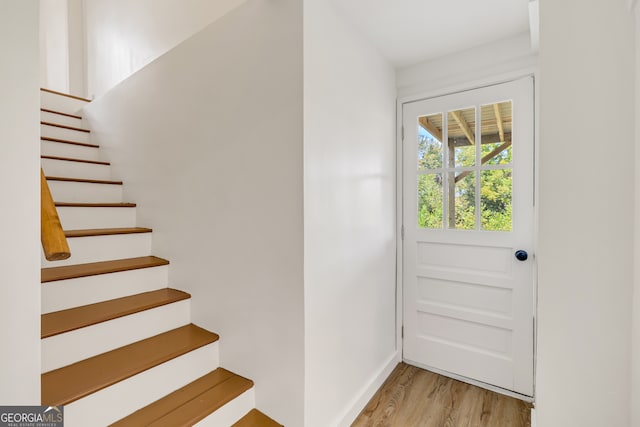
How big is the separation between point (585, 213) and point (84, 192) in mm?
3004

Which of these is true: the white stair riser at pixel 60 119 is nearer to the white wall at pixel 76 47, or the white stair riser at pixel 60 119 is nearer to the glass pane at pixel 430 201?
the white wall at pixel 76 47

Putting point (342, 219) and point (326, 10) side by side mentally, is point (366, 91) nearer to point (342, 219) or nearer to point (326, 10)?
point (326, 10)

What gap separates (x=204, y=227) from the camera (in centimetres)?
178

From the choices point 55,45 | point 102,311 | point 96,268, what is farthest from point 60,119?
point 102,311

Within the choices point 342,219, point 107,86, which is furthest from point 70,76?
point 342,219

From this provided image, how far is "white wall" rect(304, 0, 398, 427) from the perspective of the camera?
1.43 m

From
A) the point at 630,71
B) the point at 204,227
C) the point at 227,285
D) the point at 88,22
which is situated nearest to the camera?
the point at 630,71

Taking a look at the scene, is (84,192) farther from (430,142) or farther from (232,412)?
(430,142)

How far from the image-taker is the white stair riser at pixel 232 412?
1346 mm

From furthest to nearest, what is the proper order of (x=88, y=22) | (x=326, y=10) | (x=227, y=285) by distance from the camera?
(x=88, y=22)
(x=227, y=285)
(x=326, y=10)

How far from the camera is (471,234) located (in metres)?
2.09

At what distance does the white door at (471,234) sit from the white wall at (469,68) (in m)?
0.08

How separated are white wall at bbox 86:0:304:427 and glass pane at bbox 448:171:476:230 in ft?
4.33

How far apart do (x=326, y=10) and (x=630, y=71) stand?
49.9 inches
